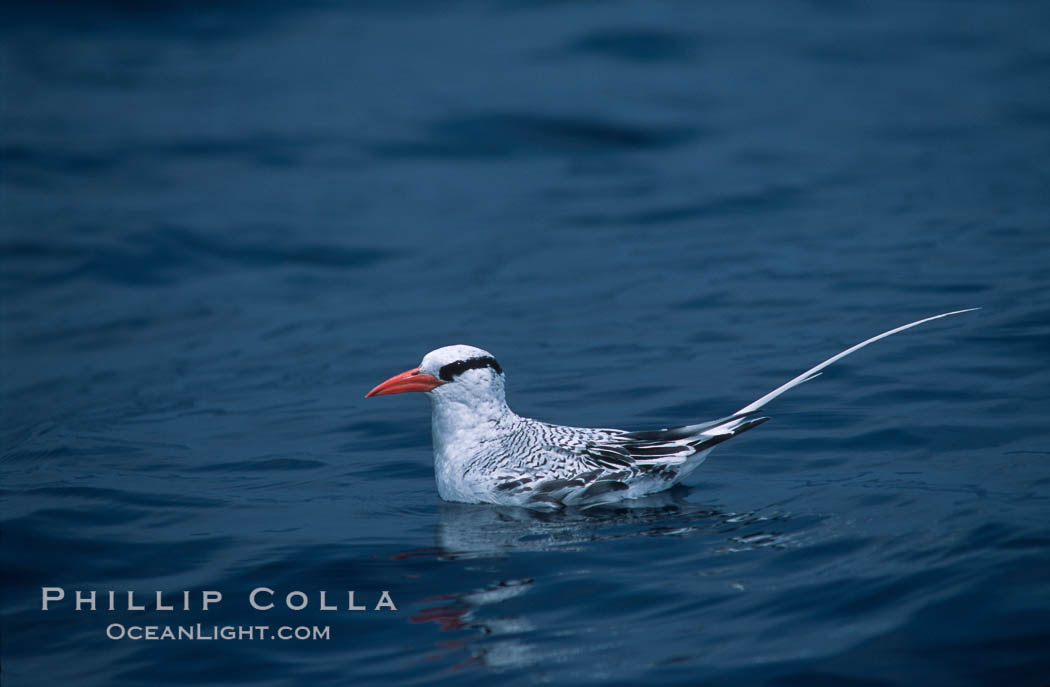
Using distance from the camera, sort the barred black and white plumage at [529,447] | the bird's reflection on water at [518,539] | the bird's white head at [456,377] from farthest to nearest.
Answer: the bird's white head at [456,377] < the barred black and white plumage at [529,447] < the bird's reflection on water at [518,539]

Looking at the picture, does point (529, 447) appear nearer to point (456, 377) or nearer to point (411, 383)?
point (456, 377)

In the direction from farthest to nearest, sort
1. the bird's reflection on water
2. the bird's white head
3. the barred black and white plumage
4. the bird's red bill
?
1. the bird's white head
2. the bird's red bill
3. the barred black and white plumage
4. the bird's reflection on water

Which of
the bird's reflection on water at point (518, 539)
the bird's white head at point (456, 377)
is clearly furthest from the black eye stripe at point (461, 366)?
the bird's reflection on water at point (518, 539)

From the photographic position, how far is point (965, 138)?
25.7 metres

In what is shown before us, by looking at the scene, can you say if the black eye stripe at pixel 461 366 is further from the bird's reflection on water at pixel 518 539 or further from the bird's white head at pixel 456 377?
the bird's reflection on water at pixel 518 539

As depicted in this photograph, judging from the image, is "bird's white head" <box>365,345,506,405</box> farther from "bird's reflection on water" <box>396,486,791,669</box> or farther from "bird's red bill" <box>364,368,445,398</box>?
"bird's reflection on water" <box>396,486,791,669</box>

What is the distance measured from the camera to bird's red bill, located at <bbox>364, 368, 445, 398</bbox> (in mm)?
10695

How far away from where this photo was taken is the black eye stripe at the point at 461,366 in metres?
10.8

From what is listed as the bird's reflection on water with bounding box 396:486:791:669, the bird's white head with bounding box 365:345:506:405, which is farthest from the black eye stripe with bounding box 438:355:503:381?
the bird's reflection on water with bounding box 396:486:791:669

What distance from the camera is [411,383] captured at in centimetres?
1080

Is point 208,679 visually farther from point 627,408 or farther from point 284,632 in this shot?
point 627,408

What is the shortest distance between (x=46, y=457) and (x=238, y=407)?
2516mm

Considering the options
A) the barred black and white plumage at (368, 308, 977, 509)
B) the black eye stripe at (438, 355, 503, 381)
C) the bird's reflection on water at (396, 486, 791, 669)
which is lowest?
the bird's reflection on water at (396, 486, 791, 669)

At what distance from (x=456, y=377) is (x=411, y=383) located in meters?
0.42
